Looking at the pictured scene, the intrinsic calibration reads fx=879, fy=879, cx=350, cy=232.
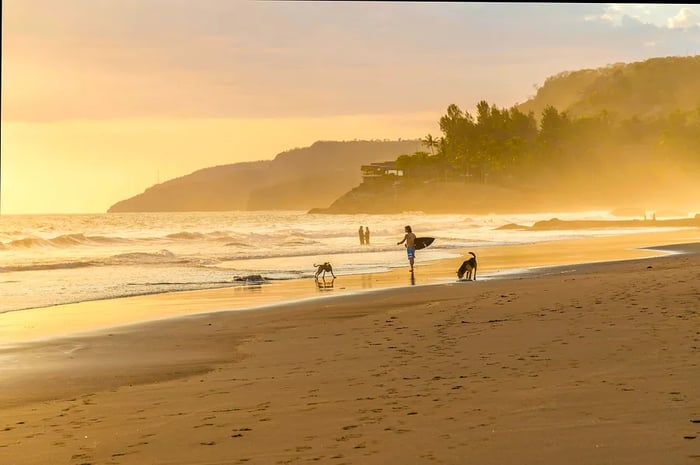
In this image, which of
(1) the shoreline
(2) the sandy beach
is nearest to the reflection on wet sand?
(1) the shoreline

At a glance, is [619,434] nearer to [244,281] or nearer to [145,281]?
[244,281]

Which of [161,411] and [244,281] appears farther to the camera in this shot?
[244,281]

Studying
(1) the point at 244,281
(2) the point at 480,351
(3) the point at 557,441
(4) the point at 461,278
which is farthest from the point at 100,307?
(3) the point at 557,441

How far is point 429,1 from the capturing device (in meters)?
3.87

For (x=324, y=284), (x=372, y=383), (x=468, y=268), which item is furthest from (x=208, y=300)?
(x=372, y=383)

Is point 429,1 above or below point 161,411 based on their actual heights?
above

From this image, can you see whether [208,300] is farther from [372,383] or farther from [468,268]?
[372,383]

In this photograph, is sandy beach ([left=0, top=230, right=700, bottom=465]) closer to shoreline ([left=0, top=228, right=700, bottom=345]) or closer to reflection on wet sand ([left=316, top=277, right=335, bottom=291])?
shoreline ([left=0, top=228, right=700, bottom=345])

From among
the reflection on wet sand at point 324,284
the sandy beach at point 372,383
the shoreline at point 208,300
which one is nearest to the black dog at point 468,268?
the shoreline at point 208,300

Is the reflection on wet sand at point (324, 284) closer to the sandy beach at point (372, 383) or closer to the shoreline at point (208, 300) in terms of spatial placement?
the shoreline at point (208, 300)

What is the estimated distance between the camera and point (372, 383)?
860cm

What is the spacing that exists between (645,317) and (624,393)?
518 centimetres

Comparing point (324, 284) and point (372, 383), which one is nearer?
point (372, 383)

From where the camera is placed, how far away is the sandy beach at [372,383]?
240 inches
